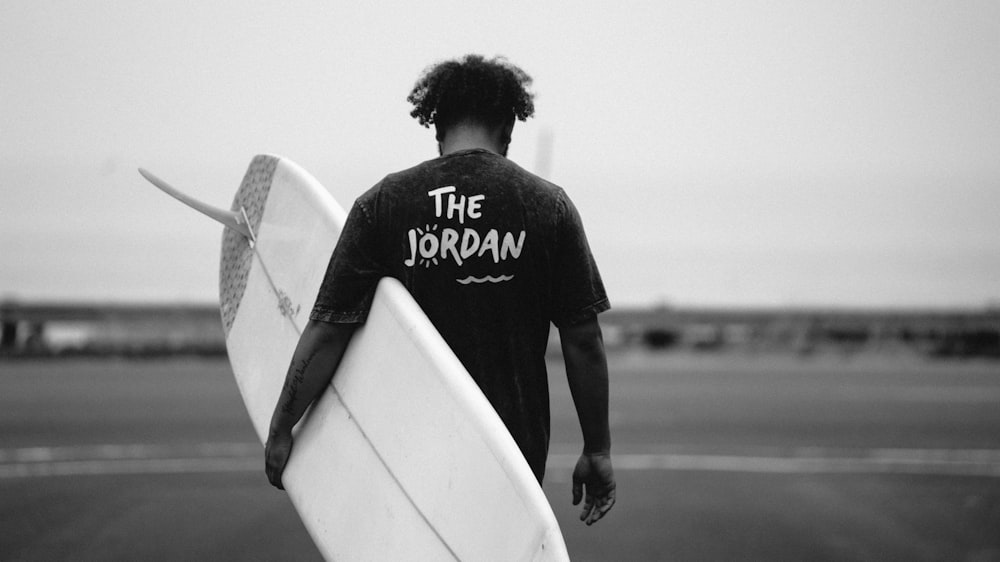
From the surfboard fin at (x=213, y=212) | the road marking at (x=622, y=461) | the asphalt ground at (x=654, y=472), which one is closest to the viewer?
the surfboard fin at (x=213, y=212)

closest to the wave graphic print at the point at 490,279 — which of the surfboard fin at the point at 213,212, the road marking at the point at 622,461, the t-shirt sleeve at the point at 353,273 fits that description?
the t-shirt sleeve at the point at 353,273

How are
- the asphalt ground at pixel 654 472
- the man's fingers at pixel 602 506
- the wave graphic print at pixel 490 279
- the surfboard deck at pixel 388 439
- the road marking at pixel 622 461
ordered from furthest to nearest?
1. the road marking at pixel 622 461
2. the asphalt ground at pixel 654 472
3. the man's fingers at pixel 602 506
4. the wave graphic print at pixel 490 279
5. the surfboard deck at pixel 388 439

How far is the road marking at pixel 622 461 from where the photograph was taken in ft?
19.7

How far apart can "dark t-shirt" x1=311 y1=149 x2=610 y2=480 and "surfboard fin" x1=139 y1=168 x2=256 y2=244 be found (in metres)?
0.94

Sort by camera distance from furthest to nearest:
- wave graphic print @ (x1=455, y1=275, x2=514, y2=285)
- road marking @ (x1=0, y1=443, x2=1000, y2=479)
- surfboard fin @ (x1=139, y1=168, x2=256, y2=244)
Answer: road marking @ (x1=0, y1=443, x2=1000, y2=479)
surfboard fin @ (x1=139, y1=168, x2=256, y2=244)
wave graphic print @ (x1=455, y1=275, x2=514, y2=285)

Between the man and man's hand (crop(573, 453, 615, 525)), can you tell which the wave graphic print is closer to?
the man

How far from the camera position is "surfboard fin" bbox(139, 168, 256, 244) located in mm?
2906

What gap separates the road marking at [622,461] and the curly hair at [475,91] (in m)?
4.14

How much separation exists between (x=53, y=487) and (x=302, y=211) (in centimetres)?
394

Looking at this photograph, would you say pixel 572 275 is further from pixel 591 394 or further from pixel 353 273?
pixel 353 273

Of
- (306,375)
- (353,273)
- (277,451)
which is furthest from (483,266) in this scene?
(277,451)

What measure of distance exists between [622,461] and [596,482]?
4.16m

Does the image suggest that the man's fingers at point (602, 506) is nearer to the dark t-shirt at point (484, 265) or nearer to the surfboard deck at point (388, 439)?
the dark t-shirt at point (484, 265)

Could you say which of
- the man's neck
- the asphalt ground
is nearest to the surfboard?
A: the man's neck
